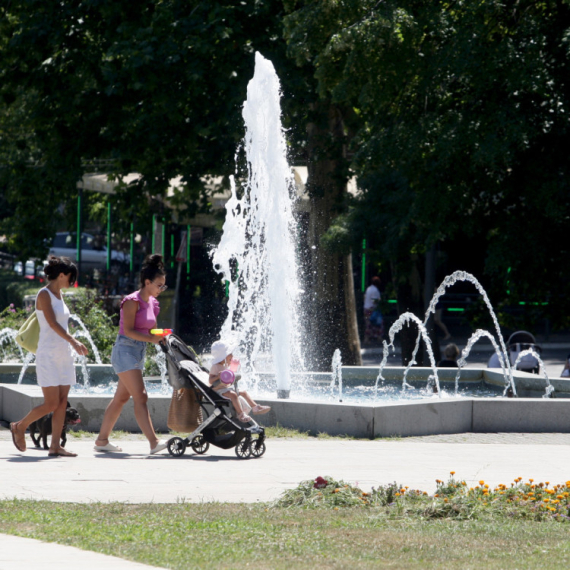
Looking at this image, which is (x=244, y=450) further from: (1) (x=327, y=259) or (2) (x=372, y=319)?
(2) (x=372, y=319)

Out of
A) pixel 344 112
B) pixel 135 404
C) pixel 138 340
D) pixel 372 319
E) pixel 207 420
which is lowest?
pixel 207 420

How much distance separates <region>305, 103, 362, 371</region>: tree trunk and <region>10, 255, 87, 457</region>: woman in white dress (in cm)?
1148

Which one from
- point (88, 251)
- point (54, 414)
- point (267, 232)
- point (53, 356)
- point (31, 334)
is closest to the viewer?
point (53, 356)

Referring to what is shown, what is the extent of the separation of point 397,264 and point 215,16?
5.92 m

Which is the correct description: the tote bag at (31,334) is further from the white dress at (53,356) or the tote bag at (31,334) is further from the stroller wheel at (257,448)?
the stroller wheel at (257,448)

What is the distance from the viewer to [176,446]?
28.3ft

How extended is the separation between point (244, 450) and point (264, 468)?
540 mm

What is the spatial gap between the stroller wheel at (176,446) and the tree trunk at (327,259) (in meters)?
11.1

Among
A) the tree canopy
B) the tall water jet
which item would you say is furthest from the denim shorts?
the tree canopy

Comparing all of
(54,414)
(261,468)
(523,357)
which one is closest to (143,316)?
(54,414)

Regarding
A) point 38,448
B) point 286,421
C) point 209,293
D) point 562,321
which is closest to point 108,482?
point 38,448

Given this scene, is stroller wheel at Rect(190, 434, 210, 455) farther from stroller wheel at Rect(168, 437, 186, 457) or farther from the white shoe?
the white shoe

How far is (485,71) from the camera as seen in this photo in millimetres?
15062

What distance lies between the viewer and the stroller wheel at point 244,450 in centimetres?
859
